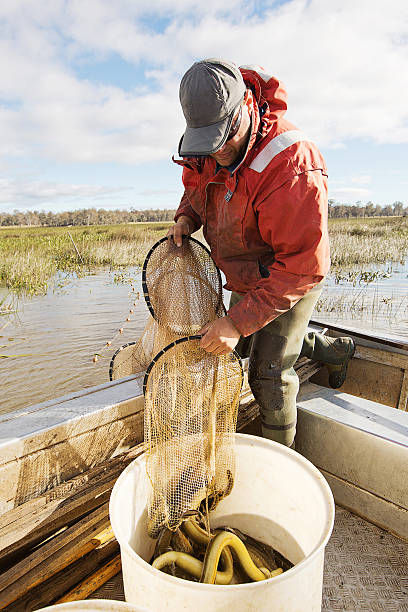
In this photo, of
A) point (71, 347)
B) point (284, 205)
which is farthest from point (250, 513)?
point (71, 347)

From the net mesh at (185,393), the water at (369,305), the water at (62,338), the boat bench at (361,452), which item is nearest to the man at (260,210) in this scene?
the net mesh at (185,393)

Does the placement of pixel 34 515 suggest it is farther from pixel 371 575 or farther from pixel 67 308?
pixel 67 308

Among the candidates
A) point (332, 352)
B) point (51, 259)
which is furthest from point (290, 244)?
point (51, 259)

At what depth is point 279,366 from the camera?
6.57 feet

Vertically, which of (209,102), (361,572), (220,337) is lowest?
(361,572)

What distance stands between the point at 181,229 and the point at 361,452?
1516 millimetres

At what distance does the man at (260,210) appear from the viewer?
149 centimetres

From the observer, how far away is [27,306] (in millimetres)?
7945

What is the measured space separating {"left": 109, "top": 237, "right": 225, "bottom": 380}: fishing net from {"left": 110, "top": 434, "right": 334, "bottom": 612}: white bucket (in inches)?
25.6

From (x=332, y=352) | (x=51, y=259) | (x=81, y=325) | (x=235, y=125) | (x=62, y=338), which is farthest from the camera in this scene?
(x=51, y=259)

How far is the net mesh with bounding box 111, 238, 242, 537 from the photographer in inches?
64.6

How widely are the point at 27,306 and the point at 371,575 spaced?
7.57 metres

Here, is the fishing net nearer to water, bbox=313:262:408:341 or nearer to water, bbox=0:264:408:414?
water, bbox=0:264:408:414

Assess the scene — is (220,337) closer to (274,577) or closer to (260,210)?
(260,210)
